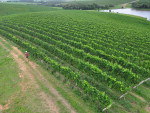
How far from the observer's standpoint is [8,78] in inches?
587

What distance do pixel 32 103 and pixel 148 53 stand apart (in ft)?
54.9

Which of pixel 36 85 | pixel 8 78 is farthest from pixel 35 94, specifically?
pixel 8 78

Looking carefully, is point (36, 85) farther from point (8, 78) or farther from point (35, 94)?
point (8, 78)

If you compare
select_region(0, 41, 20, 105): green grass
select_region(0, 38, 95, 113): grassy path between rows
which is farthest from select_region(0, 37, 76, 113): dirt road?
select_region(0, 41, 20, 105): green grass

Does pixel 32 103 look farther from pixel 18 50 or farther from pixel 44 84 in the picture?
pixel 18 50

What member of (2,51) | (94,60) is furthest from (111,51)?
(2,51)

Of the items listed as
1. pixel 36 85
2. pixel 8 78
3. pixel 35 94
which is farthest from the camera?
pixel 8 78

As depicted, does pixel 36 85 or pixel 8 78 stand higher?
pixel 8 78

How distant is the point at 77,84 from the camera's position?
13.3 metres

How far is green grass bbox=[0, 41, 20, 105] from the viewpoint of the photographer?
41.4 ft

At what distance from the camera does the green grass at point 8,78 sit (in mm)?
12633

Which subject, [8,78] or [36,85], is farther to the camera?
[8,78]

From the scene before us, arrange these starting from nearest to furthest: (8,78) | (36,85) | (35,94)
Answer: (35,94) < (36,85) < (8,78)

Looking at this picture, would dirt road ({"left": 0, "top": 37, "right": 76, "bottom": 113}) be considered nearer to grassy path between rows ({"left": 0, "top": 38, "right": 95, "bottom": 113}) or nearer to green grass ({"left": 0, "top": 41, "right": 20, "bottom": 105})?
grassy path between rows ({"left": 0, "top": 38, "right": 95, "bottom": 113})
